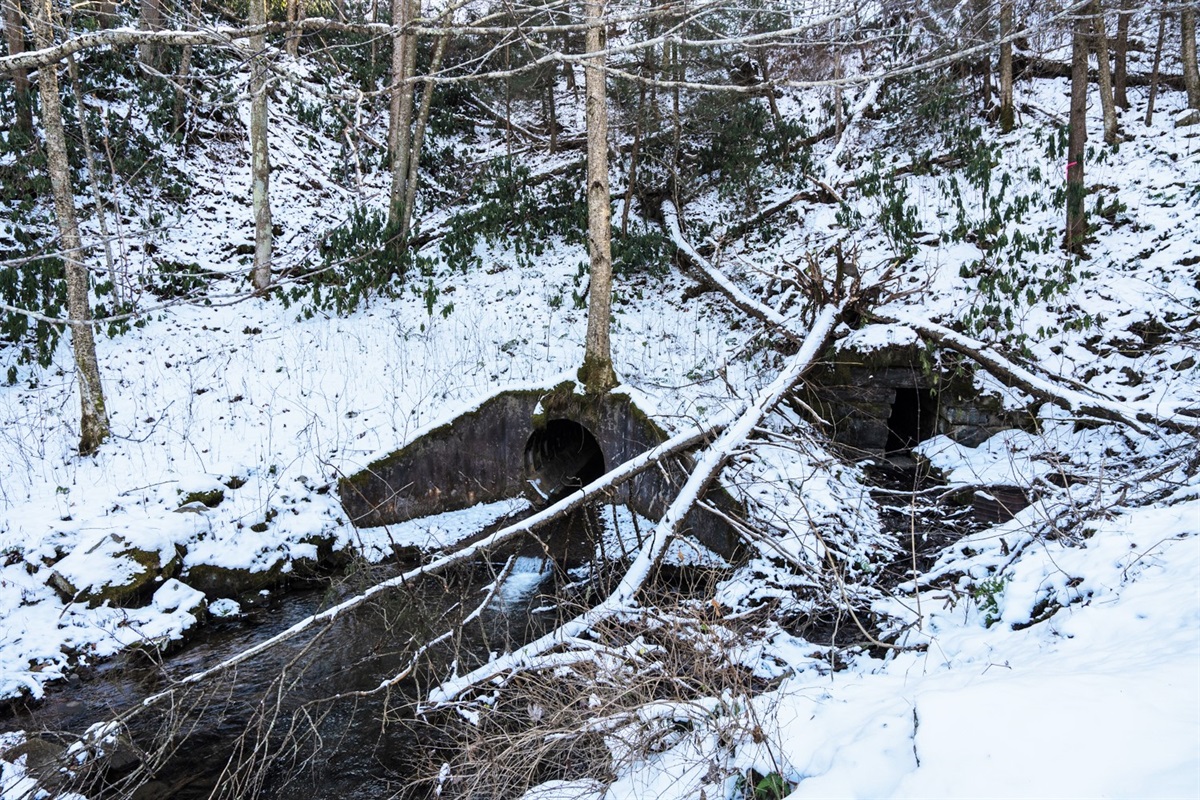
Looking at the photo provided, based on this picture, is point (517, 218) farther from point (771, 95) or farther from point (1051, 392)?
point (1051, 392)

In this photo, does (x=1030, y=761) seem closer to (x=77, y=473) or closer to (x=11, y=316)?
(x=77, y=473)

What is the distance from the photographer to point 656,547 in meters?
4.42

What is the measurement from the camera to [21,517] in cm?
626

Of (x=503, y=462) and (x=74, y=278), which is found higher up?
(x=74, y=278)

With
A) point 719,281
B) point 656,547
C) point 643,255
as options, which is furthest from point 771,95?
point 656,547

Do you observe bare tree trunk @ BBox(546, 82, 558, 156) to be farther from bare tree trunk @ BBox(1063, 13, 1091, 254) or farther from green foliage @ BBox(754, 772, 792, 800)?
green foliage @ BBox(754, 772, 792, 800)

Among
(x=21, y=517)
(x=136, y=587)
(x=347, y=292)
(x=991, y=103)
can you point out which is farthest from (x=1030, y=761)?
(x=991, y=103)

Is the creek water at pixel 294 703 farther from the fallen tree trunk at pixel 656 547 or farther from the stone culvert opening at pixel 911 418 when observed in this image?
the stone culvert opening at pixel 911 418

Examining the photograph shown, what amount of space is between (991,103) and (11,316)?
16.3m

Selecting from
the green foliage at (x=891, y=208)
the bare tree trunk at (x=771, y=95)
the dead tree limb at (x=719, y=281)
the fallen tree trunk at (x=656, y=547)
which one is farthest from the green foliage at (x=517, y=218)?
the fallen tree trunk at (x=656, y=547)

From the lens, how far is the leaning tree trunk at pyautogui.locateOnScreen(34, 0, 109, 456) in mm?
6516

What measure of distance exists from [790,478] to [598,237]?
119 inches

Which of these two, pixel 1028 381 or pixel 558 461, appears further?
pixel 558 461

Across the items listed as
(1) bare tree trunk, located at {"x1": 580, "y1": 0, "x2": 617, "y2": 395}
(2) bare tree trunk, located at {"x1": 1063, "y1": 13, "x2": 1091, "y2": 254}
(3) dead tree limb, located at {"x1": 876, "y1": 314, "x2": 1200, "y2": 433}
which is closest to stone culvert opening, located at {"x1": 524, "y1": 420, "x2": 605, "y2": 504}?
(1) bare tree trunk, located at {"x1": 580, "y1": 0, "x2": 617, "y2": 395}
